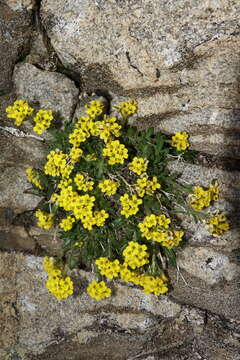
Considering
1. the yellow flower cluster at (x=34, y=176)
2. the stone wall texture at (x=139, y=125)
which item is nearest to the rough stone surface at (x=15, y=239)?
the stone wall texture at (x=139, y=125)

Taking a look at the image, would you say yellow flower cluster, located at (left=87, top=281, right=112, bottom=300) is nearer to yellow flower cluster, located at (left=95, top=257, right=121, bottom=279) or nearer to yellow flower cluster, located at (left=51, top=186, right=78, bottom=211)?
yellow flower cluster, located at (left=95, top=257, right=121, bottom=279)

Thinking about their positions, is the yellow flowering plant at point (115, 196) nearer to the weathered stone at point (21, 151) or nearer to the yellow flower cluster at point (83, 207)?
the yellow flower cluster at point (83, 207)

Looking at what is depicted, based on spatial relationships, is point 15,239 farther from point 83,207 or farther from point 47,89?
point 47,89

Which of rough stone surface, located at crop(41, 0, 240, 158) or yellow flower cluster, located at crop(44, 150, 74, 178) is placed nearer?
rough stone surface, located at crop(41, 0, 240, 158)

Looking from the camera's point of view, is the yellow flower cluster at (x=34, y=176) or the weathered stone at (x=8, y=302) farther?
the weathered stone at (x=8, y=302)

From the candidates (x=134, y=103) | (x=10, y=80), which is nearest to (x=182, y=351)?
(x=134, y=103)

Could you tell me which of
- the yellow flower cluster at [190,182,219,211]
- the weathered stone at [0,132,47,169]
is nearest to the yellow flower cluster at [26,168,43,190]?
the weathered stone at [0,132,47,169]

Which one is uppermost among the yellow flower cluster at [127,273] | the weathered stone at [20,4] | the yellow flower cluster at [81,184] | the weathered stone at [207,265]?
the weathered stone at [20,4]

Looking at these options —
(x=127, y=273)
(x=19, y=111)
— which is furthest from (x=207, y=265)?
(x=19, y=111)
